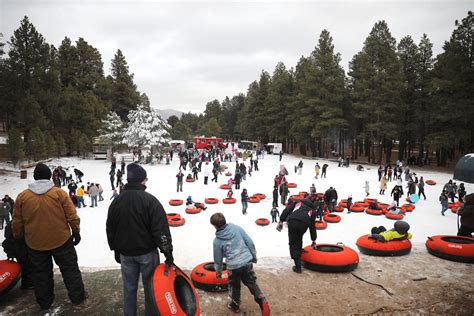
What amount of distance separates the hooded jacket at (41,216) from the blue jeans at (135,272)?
1213mm

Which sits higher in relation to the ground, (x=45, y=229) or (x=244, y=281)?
(x=45, y=229)

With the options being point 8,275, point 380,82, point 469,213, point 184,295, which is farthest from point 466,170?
point 380,82

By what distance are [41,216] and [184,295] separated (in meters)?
2.30

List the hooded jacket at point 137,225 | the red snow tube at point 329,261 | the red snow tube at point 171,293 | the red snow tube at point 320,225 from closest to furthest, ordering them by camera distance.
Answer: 1. the red snow tube at point 171,293
2. the hooded jacket at point 137,225
3. the red snow tube at point 329,261
4. the red snow tube at point 320,225

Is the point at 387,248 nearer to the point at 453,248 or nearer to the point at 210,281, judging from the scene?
the point at 453,248

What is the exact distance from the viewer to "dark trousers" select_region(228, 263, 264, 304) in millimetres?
4406

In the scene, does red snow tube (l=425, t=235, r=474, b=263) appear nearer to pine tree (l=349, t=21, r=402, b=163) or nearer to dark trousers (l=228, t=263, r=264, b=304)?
dark trousers (l=228, t=263, r=264, b=304)

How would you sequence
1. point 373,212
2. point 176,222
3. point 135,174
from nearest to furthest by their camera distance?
1. point 135,174
2. point 176,222
3. point 373,212

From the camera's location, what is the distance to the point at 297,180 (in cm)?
2684

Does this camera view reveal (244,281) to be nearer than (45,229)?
A: No

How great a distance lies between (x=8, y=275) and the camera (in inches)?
180

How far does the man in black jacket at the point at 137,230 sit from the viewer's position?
Answer: 140 inches

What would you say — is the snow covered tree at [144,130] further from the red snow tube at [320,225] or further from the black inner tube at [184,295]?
the black inner tube at [184,295]

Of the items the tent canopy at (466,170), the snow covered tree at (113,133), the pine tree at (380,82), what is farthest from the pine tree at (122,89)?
the tent canopy at (466,170)
